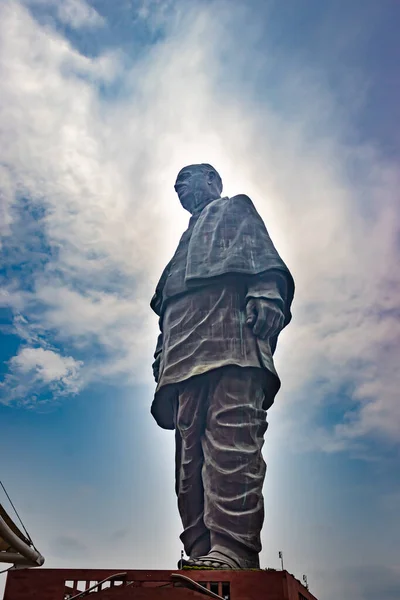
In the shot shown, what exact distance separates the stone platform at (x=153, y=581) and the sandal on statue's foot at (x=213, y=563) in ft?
2.21

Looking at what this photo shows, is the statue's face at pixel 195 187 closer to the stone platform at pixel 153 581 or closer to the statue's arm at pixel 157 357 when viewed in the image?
the statue's arm at pixel 157 357

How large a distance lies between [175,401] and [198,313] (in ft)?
3.22

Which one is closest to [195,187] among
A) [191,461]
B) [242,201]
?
[242,201]

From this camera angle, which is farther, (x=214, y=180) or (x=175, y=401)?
(x=214, y=180)

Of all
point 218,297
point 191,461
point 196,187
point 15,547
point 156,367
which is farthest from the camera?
point 196,187

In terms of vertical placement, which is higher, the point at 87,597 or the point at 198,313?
the point at 198,313

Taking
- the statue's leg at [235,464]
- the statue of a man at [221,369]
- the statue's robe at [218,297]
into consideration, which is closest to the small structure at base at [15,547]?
the statue of a man at [221,369]

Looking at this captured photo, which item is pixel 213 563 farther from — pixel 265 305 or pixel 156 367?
pixel 156 367

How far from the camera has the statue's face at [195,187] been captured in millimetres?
7672

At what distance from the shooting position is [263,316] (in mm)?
6309

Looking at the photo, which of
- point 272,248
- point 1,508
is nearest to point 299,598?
point 1,508

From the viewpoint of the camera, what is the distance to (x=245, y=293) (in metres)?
6.61

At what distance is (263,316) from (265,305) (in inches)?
5.3

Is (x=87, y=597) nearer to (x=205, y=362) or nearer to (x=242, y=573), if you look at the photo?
(x=242, y=573)
